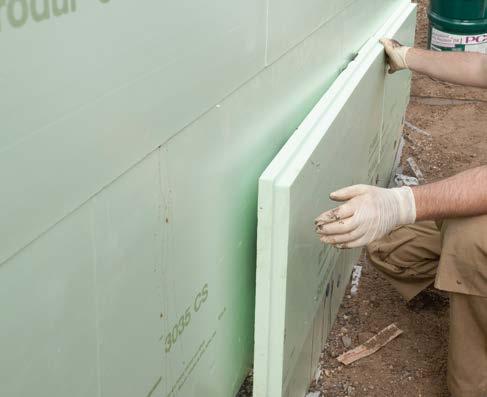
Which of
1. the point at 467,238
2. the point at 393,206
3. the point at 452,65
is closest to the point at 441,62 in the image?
the point at 452,65

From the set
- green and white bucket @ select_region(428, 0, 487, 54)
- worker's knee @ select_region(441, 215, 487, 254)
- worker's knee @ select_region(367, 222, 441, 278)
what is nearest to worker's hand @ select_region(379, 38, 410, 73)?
worker's knee @ select_region(367, 222, 441, 278)

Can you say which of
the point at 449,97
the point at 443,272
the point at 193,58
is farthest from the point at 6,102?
the point at 449,97

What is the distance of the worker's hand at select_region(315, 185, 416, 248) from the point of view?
5.78 ft

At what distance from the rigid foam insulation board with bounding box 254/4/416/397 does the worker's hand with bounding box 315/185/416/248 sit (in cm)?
7

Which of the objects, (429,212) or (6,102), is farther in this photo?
(429,212)

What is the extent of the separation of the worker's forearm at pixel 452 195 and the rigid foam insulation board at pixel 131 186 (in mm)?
459

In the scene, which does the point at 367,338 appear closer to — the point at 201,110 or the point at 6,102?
the point at 201,110

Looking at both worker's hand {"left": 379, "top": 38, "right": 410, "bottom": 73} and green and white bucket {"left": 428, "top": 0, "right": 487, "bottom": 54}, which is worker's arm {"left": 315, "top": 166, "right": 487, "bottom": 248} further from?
green and white bucket {"left": 428, "top": 0, "right": 487, "bottom": 54}

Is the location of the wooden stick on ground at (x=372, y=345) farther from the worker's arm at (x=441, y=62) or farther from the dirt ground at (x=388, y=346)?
the worker's arm at (x=441, y=62)

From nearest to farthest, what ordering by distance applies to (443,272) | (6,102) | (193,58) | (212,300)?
(6,102)
(193,58)
(212,300)
(443,272)

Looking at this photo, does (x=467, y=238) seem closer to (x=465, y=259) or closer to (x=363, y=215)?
(x=465, y=259)

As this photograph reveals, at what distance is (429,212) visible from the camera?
77.0 inches

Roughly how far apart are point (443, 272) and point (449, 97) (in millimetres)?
3423

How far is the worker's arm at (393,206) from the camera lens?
178cm
